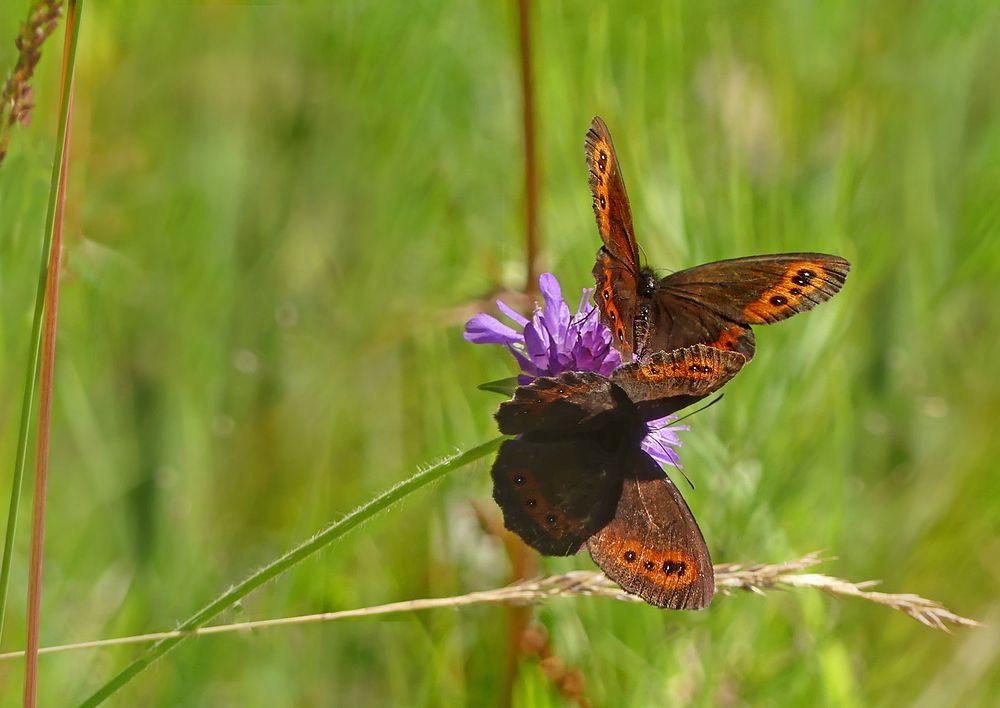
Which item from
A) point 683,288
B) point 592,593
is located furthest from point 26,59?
point 683,288

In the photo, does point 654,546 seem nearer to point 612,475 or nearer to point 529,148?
point 612,475

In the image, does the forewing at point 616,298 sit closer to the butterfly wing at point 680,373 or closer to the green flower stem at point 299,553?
the butterfly wing at point 680,373

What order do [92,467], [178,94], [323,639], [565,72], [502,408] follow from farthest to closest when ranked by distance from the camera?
[178,94], [565,72], [92,467], [323,639], [502,408]

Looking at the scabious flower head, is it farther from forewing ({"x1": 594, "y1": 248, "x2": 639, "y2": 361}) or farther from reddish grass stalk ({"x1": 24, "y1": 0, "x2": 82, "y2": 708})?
reddish grass stalk ({"x1": 24, "y1": 0, "x2": 82, "y2": 708})

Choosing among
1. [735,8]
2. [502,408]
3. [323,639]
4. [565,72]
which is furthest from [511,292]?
[735,8]

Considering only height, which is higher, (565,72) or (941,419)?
(565,72)

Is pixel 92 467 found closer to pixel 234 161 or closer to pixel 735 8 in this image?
pixel 234 161

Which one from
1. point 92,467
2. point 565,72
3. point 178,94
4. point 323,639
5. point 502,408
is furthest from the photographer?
point 178,94
